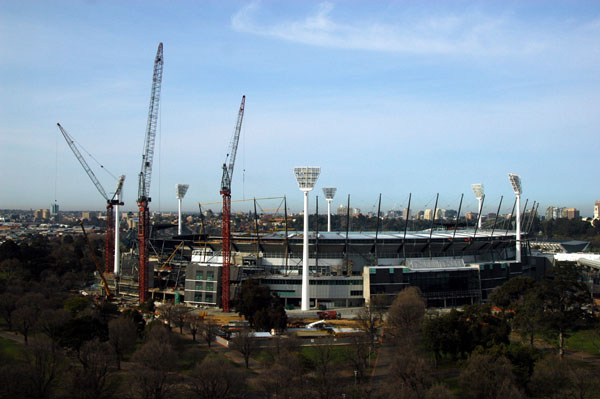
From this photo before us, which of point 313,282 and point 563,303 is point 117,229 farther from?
point 563,303

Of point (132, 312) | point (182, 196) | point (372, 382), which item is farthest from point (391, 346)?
point (182, 196)

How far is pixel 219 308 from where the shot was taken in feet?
202

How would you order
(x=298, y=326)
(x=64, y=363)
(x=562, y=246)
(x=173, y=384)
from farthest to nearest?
(x=562, y=246), (x=298, y=326), (x=64, y=363), (x=173, y=384)

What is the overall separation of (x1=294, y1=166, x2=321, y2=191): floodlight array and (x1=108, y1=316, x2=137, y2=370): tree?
90.0 ft

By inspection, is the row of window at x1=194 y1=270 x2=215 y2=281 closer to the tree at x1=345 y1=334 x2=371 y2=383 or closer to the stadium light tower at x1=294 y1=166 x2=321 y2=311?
the stadium light tower at x1=294 y1=166 x2=321 y2=311

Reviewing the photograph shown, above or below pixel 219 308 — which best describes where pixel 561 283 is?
above

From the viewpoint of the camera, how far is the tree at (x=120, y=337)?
3653 centimetres

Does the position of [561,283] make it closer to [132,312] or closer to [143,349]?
[143,349]

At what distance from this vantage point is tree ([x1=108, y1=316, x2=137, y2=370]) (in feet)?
120

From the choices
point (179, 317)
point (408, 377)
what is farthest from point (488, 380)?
point (179, 317)

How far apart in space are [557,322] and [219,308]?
36099 mm

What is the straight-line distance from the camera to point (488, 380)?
27.3 m

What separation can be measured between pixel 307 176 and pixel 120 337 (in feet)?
95.9

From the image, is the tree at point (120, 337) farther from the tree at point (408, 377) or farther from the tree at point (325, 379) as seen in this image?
the tree at point (408, 377)
